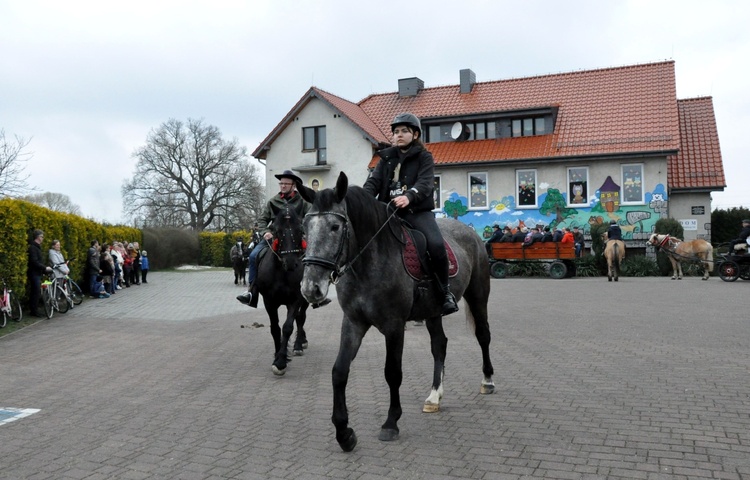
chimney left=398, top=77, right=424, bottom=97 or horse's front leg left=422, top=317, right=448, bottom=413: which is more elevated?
Result: chimney left=398, top=77, right=424, bottom=97

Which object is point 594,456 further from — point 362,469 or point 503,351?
point 503,351

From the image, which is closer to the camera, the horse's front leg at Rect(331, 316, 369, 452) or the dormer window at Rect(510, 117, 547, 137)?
the horse's front leg at Rect(331, 316, 369, 452)

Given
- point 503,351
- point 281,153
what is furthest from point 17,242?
point 281,153

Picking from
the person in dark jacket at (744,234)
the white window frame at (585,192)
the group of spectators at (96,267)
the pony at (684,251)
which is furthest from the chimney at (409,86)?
the person in dark jacket at (744,234)

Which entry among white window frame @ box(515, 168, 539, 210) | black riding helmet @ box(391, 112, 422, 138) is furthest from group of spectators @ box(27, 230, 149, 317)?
white window frame @ box(515, 168, 539, 210)

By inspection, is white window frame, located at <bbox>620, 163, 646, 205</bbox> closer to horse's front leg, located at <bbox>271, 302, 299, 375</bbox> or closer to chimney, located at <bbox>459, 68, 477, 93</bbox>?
chimney, located at <bbox>459, 68, 477, 93</bbox>

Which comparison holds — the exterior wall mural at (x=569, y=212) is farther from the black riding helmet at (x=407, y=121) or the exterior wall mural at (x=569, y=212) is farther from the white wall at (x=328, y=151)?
the black riding helmet at (x=407, y=121)

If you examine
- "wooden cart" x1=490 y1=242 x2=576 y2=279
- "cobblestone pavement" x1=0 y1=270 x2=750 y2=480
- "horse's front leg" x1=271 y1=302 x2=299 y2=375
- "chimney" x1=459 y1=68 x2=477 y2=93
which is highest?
"chimney" x1=459 y1=68 x2=477 y2=93

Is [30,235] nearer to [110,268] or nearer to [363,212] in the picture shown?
[110,268]

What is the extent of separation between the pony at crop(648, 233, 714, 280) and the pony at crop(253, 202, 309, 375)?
790 inches

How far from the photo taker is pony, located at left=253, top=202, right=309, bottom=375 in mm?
8633

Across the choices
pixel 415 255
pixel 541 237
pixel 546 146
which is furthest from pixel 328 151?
pixel 415 255

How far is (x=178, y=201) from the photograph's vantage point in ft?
189

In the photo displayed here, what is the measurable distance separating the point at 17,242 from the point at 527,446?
42.5ft
